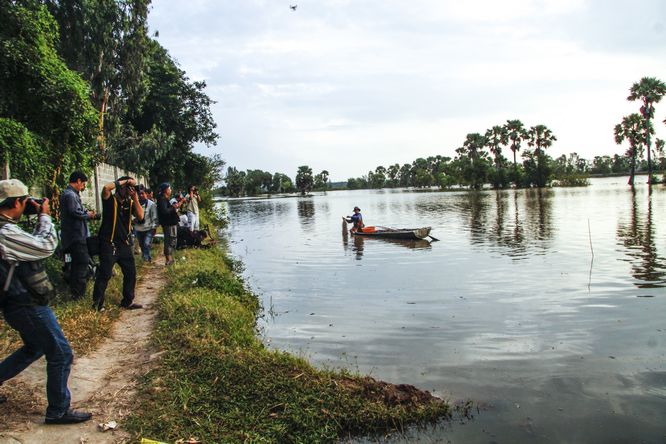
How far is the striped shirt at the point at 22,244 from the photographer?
3.70 meters

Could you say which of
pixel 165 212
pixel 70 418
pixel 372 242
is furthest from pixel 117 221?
pixel 372 242

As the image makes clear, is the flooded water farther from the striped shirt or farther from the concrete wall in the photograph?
the concrete wall

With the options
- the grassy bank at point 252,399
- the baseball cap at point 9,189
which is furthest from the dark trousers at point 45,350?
the baseball cap at point 9,189

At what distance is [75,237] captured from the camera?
7445mm

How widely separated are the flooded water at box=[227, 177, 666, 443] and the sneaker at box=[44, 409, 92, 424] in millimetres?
3215

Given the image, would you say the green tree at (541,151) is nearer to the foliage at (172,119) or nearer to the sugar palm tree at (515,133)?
the sugar palm tree at (515,133)

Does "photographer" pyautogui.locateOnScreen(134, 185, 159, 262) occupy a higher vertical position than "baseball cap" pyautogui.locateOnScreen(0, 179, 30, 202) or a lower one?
lower

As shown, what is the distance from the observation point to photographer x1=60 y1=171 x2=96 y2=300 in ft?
24.1

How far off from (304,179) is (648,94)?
9921 cm

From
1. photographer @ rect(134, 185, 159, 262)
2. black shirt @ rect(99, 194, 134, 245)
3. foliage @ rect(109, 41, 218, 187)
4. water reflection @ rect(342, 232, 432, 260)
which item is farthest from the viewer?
foliage @ rect(109, 41, 218, 187)

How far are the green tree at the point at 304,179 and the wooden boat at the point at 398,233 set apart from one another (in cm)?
12505

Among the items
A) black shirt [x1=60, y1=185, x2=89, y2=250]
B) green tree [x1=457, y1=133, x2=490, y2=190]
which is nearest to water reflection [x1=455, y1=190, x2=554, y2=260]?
black shirt [x1=60, y1=185, x2=89, y2=250]

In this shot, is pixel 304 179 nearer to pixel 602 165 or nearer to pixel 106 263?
pixel 602 165

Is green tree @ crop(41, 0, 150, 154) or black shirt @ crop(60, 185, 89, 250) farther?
green tree @ crop(41, 0, 150, 154)
